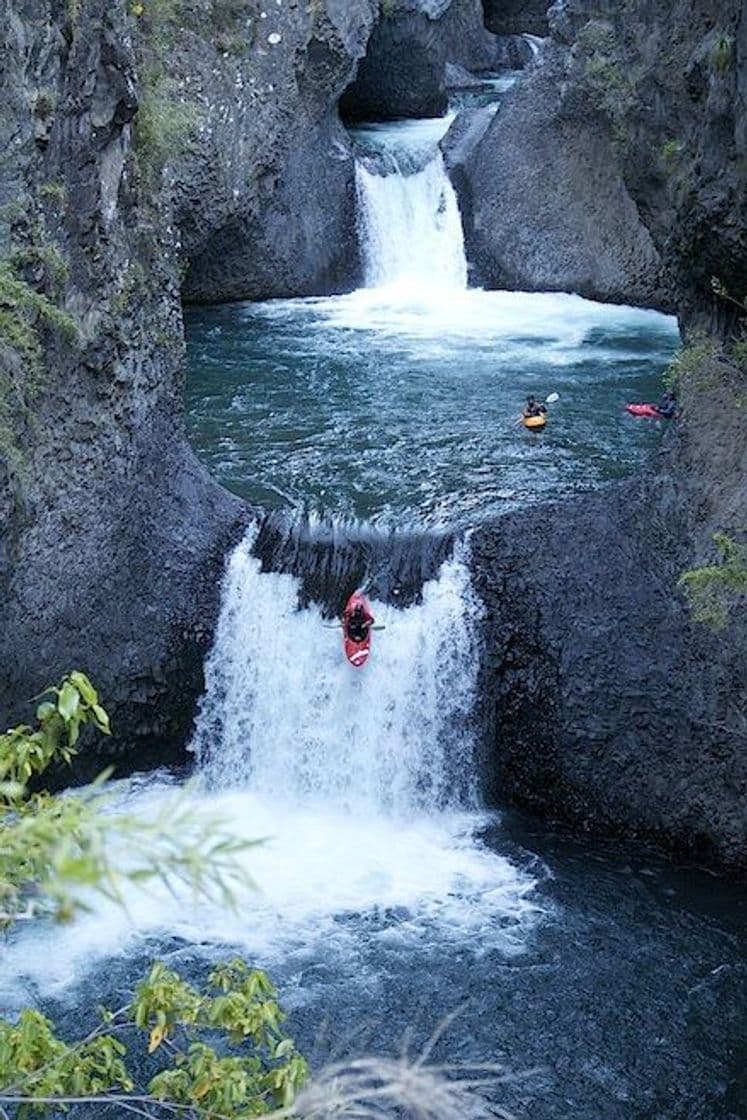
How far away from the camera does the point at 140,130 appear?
15.0 metres

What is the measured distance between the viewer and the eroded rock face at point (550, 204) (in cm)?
2481

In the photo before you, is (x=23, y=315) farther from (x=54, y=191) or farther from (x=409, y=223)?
(x=409, y=223)

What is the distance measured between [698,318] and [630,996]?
306 inches

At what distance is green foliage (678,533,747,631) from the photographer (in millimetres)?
12172

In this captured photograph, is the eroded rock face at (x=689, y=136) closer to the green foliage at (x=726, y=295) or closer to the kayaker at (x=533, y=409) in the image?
the green foliage at (x=726, y=295)

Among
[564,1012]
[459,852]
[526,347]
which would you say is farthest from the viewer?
[526,347]

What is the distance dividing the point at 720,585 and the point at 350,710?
4.11m

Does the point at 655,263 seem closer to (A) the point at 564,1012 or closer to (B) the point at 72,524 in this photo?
(B) the point at 72,524

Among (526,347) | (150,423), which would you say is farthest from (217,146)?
(150,423)

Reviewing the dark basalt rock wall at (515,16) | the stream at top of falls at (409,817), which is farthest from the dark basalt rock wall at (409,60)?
the stream at top of falls at (409,817)

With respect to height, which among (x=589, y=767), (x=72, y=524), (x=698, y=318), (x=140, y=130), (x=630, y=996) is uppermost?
(x=140, y=130)

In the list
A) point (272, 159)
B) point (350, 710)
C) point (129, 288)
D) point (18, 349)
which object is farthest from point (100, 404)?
point (272, 159)

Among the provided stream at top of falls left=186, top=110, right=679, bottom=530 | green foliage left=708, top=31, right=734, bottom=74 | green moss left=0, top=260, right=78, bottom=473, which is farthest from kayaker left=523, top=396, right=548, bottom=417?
green moss left=0, top=260, right=78, bottom=473

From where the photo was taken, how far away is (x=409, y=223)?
26.5 meters
